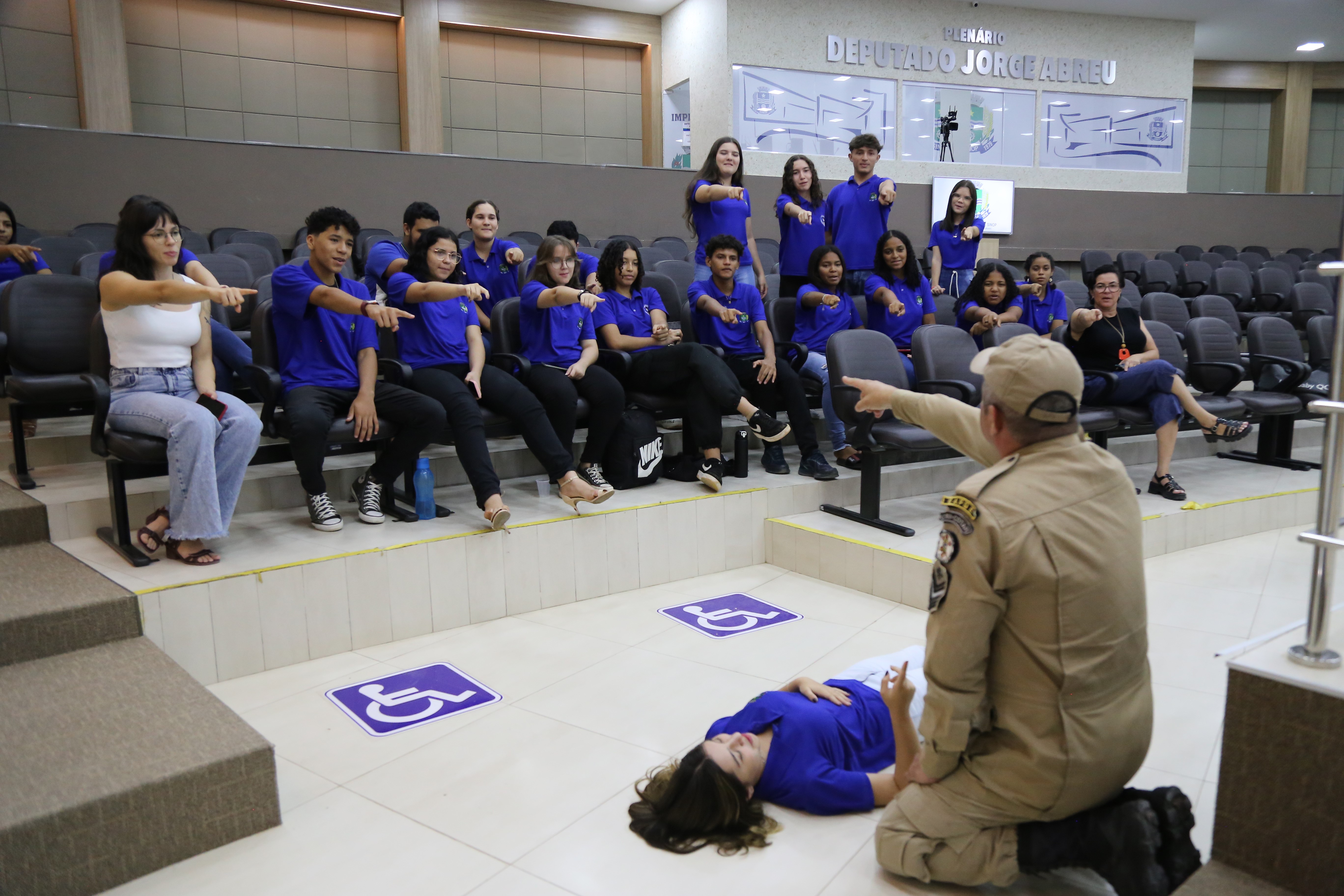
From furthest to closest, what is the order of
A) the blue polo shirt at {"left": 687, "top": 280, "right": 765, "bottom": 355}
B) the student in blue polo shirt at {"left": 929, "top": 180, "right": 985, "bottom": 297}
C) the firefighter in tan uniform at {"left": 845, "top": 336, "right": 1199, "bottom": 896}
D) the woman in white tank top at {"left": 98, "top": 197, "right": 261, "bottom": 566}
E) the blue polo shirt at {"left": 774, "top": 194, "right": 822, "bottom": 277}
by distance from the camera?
1. the student in blue polo shirt at {"left": 929, "top": 180, "right": 985, "bottom": 297}
2. the blue polo shirt at {"left": 774, "top": 194, "right": 822, "bottom": 277}
3. the blue polo shirt at {"left": 687, "top": 280, "right": 765, "bottom": 355}
4. the woman in white tank top at {"left": 98, "top": 197, "right": 261, "bottom": 566}
5. the firefighter in tan uniform at {"left": 845, "top": 336, "right": 1199, "bottom": 896}

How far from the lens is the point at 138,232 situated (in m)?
2.91

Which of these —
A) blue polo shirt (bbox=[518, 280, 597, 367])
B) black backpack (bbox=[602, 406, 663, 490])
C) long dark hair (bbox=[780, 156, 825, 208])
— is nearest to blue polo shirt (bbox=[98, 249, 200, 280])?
blue polo shirt (bbox=[518, 280, 597, 367])

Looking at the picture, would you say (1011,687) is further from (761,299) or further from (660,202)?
(660,202)

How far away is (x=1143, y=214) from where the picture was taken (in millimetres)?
11977

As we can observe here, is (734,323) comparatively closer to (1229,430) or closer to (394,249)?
(394,249)

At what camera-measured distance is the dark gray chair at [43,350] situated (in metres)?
3.35

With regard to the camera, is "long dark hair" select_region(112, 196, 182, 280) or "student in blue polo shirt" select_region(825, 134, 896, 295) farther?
"student in blue polo shirt" select_region(825, 134, 896, 295)

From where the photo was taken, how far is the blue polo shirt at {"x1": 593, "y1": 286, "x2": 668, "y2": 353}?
4.31 metres

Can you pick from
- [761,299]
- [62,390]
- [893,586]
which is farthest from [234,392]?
[893,586]

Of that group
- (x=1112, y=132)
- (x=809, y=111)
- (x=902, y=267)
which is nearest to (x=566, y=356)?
(x=902, y=267)

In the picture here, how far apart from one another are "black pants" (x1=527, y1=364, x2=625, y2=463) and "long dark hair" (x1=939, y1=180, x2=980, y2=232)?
279 cm

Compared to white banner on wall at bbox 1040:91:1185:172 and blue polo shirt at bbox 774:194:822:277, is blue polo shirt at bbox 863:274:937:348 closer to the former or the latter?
blue polo shirt at bbox 774:194:822:277

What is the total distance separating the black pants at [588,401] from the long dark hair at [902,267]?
177 centimetres

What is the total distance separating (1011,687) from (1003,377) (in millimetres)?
546
